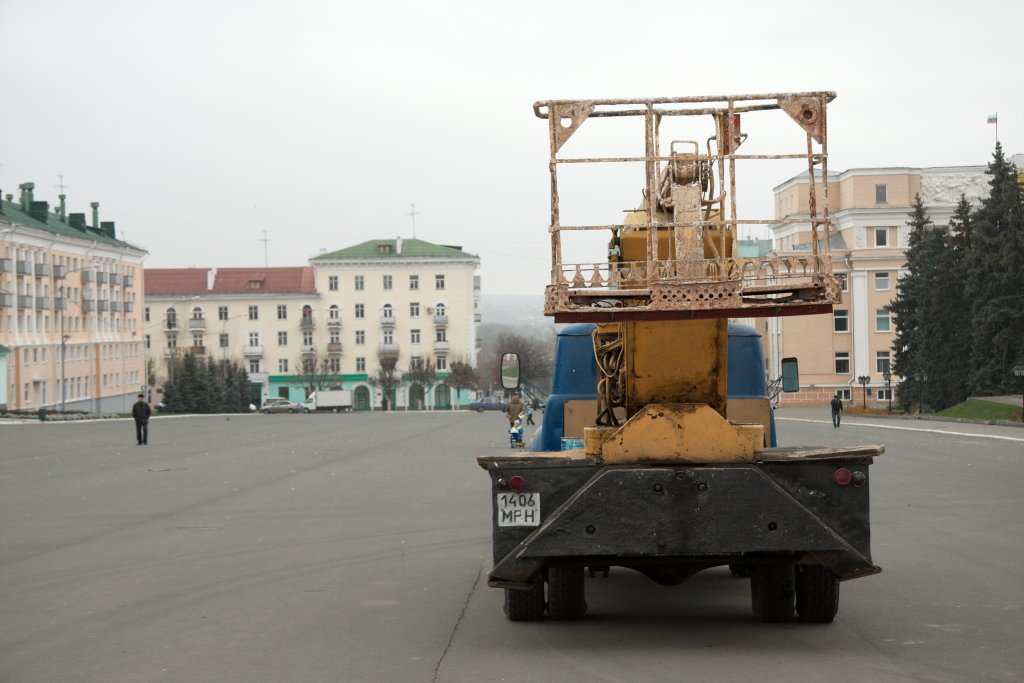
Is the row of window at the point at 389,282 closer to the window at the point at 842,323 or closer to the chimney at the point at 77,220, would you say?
the chimney at the point at 77,220

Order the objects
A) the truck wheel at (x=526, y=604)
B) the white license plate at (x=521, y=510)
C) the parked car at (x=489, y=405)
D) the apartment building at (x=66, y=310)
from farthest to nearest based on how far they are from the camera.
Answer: the parked car at (x=489, y=405), the apartment building at (x=66, y=310), the truck wheel at (x=526, y=604), the white license plate at (x=521, y=510)

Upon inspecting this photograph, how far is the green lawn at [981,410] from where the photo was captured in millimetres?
50694

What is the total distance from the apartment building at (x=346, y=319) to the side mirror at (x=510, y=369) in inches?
4859

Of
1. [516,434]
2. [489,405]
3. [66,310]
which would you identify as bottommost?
[489,405]

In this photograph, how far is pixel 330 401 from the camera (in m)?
122

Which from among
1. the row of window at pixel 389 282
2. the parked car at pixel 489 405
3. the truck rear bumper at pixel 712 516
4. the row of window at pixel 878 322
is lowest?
the parked car at pixel 489 405

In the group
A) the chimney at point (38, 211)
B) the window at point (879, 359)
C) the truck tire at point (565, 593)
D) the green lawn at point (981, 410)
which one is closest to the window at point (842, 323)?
the window at point (879, 359)

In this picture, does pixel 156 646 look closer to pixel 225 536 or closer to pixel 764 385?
pixel 764 385

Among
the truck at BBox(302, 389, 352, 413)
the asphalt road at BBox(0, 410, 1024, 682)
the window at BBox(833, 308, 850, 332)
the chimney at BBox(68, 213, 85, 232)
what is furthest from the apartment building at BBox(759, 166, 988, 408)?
the asphalt road at BBox(0, 410, 1024, 682)

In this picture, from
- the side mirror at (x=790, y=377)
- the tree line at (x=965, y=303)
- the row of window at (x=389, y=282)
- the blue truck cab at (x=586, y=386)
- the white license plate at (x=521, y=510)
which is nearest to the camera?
the white license plate at (x=521, y=510)

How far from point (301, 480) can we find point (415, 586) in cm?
1335

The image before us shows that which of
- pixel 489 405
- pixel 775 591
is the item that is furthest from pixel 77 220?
pixel 775 591

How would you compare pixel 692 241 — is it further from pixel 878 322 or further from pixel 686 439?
pixel 878 322

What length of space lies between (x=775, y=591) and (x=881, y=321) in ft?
291
